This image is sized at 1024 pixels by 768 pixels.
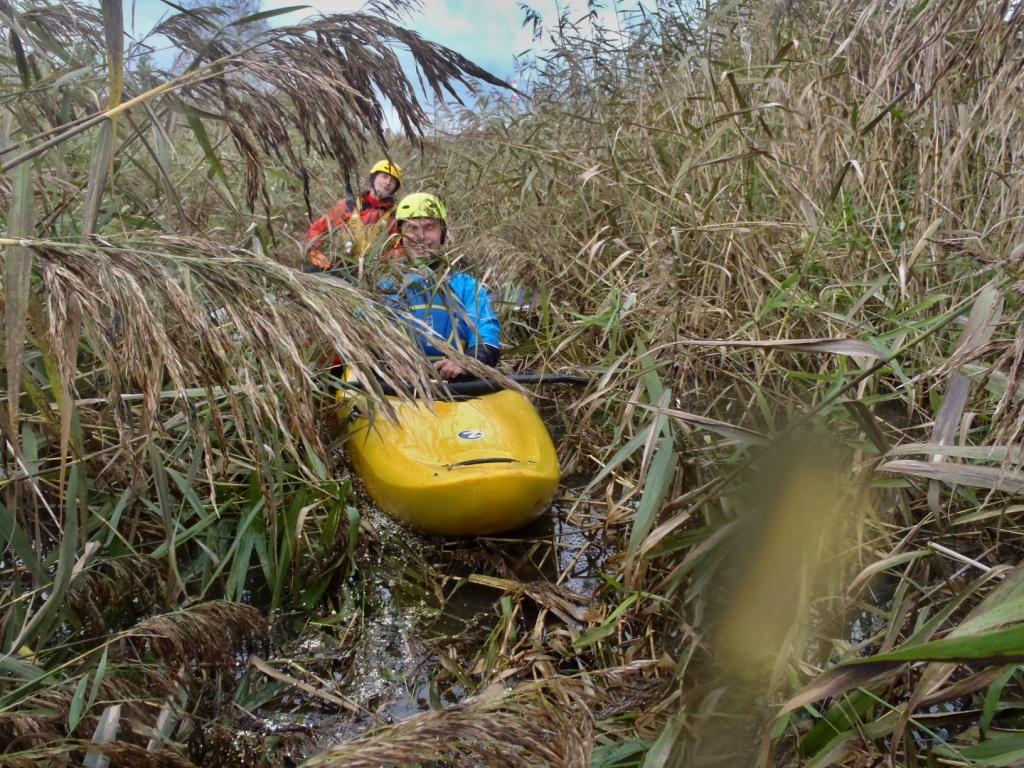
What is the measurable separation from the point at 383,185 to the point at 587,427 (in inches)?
126

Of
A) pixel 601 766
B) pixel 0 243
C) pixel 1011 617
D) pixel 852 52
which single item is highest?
pixel 852 52

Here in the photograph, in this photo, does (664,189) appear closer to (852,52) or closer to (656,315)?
(656,315)

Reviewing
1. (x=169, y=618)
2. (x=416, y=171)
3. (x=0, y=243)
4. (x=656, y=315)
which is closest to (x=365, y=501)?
(x=656, y=315)

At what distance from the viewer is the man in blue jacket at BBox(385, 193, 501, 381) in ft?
8.37

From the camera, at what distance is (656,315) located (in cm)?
289

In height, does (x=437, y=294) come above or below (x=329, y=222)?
below

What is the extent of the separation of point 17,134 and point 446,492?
1539 mm

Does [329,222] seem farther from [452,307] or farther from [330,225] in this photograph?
[452,307]

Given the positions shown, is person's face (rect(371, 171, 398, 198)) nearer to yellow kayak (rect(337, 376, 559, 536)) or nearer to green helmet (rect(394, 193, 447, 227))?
green helmet (rect(394, 193, 447, 227))

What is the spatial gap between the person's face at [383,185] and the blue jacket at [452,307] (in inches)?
70.4

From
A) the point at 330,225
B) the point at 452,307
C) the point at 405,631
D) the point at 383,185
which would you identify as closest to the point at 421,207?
the point at 330,225

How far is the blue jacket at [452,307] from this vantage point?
8.24 feet

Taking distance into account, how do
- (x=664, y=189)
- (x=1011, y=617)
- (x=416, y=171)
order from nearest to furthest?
(x=1011, y=617)
(x=664, y=189)
(x=416, y=171)

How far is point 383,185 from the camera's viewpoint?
5988mm
